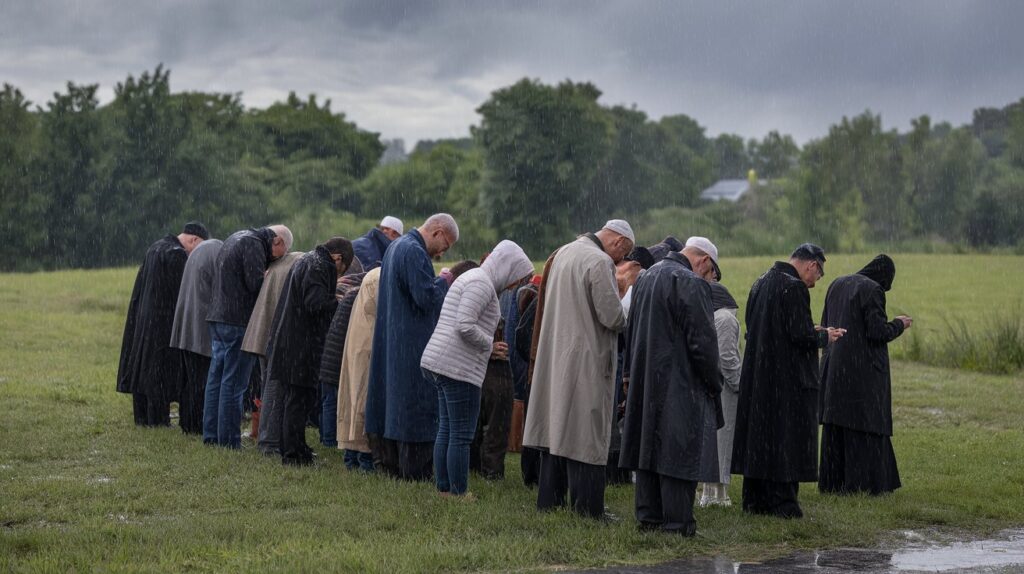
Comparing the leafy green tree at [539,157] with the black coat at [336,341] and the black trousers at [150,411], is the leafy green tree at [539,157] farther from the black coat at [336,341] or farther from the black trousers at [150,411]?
the black coat at [336,341]

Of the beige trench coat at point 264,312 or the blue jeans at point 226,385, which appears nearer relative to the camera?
the beige trench coat at point 264,312

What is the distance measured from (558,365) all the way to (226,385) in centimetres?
430

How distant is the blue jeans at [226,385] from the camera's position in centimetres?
1193

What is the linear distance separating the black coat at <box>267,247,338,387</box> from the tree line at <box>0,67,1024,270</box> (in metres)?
49.1

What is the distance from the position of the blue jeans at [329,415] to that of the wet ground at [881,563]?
4.64m

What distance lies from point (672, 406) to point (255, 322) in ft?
15.5

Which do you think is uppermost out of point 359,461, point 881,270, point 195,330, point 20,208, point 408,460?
point 20,208

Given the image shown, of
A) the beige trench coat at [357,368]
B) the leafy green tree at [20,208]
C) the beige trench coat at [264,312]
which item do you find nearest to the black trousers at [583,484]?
the beige trench coat at [357,368]

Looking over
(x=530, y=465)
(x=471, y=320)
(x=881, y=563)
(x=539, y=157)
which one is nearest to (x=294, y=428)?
(x=530, y=465)

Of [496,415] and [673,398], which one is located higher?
[673,398]

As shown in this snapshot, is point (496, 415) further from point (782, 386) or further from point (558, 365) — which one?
point (782, 386)

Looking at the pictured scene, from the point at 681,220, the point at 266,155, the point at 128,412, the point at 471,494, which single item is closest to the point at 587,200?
the point at 681,220

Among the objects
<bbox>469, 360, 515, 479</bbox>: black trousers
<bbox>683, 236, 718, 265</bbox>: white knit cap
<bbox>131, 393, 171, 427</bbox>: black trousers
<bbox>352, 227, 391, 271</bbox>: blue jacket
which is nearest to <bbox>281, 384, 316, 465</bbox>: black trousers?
<bbox>469, 360, 515, 479</bbox>: black trousers

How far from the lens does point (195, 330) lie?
12516mm
